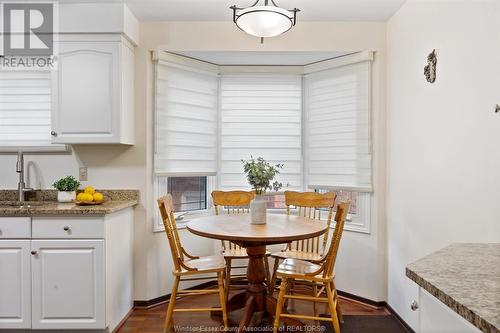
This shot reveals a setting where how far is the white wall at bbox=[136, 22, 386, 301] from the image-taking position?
300 centimetres

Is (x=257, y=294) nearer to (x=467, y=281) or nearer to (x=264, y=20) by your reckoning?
(x=467, y=281)

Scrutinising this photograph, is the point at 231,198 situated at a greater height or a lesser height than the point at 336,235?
greater

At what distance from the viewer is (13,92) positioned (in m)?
2.99

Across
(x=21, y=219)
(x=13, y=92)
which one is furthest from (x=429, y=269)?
(x=13, y=92)

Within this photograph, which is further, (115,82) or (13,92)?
(13,92)

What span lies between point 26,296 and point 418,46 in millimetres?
3333

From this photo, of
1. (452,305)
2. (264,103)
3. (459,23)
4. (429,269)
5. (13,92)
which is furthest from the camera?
(264,103)

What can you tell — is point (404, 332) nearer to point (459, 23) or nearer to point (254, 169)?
point (254, 169)

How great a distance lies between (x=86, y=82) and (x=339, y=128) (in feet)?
7.52

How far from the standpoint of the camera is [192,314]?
2799 millimetres

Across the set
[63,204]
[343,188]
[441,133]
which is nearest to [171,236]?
[63,204]

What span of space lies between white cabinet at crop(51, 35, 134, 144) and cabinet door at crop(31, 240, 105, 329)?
2.87 feet

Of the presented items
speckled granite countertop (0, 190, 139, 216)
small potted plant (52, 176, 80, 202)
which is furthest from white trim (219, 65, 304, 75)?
small potted plant (52, 176, 80, 202)

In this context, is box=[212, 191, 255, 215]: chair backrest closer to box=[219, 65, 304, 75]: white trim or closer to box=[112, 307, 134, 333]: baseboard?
box=[112, 307, 134, 333]: baseboard
